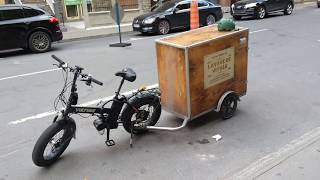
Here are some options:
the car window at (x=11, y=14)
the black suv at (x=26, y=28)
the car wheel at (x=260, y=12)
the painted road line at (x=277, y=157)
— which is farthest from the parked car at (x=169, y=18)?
the painted road line at (x=277, y=157)

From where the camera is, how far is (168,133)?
17.6 feet

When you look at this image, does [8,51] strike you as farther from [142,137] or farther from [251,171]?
[251,171]

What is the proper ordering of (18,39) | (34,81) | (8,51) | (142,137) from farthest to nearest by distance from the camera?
(8,51) → (18,39) → (34,81) → (142,137)

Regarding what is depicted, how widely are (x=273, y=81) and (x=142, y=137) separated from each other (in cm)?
352

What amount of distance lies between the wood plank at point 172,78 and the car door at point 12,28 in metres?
8.37

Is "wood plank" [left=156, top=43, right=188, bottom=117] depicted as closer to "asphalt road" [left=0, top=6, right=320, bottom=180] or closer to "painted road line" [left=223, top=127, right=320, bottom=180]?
"asphalt road" [left=0, top=6, right=320, bottom=180]

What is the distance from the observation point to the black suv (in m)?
12.2

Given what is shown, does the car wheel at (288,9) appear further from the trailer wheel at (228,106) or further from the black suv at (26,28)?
the trailer wheel at (228,106)

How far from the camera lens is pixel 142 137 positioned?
5.28 metres

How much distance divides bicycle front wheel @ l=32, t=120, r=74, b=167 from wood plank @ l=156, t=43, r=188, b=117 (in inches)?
55.6

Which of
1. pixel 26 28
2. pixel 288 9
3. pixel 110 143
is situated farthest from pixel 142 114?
pixel 288 9

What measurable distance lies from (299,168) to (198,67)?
5.72 feet

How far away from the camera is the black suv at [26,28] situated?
1219cm

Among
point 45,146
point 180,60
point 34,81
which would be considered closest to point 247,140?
point 180,60
